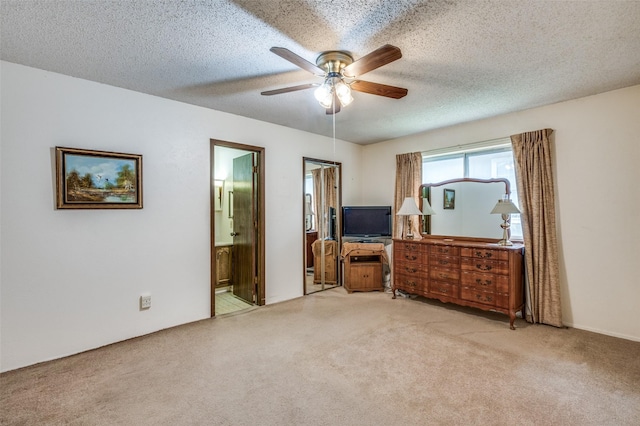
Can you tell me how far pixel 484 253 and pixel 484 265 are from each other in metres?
0.14

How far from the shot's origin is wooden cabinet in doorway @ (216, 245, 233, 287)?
190 inches

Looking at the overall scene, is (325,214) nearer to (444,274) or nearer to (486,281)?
(444,274)

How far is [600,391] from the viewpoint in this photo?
2117 mm

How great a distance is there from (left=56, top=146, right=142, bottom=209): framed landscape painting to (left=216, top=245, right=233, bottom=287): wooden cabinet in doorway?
1975 mm

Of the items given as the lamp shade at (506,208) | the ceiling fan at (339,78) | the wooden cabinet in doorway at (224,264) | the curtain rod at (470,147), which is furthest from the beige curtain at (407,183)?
the wooden cabinet in doorway at (224,264)

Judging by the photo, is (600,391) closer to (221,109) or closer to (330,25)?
(330,25)

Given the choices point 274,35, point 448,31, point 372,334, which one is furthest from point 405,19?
point 372,334

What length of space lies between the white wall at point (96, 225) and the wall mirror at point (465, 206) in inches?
81.8

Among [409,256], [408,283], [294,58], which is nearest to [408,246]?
[409,256]

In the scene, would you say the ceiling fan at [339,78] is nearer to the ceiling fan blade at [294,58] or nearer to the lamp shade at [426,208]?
the ceiling fan blade at [294,58]

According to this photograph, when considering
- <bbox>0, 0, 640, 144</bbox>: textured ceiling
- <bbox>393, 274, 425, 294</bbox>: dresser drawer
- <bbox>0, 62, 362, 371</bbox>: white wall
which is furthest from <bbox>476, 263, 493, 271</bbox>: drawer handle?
<bbox>0, 62, 362, 371</bbox>: white wall

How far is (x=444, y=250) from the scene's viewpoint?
379 cm

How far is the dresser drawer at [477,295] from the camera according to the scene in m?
3.40

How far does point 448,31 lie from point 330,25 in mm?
784
